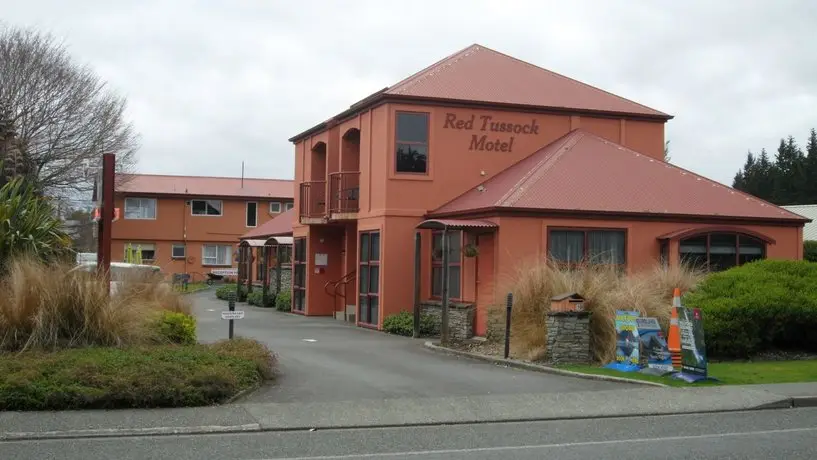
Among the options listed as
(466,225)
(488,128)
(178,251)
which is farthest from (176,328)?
(178,251)

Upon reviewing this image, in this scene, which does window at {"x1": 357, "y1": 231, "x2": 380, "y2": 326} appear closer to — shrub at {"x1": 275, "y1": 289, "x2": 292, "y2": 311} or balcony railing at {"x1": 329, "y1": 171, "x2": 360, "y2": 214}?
balcony railing at {"x1": 329, "y1": 171, "x2": 360, "y2": 214}

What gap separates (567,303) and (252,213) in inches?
1738

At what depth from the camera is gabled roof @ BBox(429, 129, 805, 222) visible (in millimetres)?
21078

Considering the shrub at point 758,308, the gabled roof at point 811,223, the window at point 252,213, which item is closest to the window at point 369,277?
the shrub at point 758,308

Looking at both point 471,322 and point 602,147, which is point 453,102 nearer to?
point 602,147

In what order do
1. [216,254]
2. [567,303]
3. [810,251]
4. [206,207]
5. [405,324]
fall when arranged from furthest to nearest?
[216,254]
[206,207]
[810,251]
[405,324]
[567,303]

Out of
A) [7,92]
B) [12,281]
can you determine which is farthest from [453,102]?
[7,92]

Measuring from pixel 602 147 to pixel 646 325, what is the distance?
9780 mm

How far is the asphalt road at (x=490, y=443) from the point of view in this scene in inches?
356

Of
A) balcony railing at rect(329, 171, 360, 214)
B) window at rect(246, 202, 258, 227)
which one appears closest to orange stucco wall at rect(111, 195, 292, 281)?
window at rect(246, 202, 258, 227)

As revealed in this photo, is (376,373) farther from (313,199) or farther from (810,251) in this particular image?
(810,251)

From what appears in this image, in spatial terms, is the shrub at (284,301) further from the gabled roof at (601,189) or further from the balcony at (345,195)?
the gabled roof at (601,189)

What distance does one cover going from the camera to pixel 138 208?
55.3m

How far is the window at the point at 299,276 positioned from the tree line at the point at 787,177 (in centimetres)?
4946
